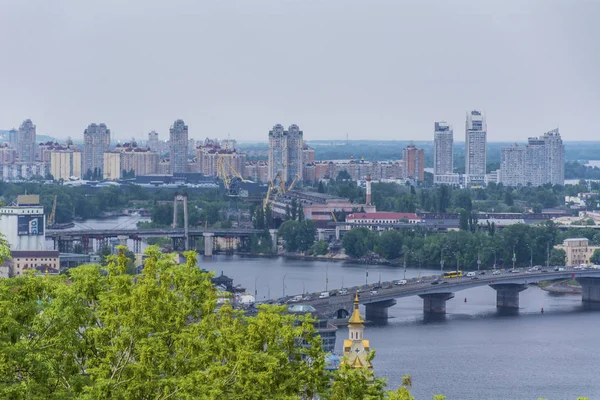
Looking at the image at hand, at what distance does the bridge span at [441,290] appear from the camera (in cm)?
2144

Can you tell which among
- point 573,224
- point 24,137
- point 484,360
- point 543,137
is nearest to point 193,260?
point 484,360

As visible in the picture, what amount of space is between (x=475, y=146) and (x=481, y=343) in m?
51.5

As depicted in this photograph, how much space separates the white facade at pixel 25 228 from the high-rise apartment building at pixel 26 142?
45932 millimetres

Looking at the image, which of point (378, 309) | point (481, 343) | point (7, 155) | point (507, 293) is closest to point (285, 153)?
point (7, 155)

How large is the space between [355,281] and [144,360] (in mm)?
19692

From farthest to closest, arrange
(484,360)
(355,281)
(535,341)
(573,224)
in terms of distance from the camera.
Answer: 1. (573,224)
2. (355,281)
3. (535,341)
4. (484,360)

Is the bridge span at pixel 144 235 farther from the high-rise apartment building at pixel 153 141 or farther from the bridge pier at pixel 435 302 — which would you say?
the high-rise apartment building at pixel 153 141

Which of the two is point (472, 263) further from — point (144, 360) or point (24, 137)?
point (24, 137)

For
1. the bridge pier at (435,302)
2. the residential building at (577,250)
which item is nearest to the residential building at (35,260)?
the bridge pier at (435,302)

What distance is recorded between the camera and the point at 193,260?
319 inches

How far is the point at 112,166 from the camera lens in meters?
67.9

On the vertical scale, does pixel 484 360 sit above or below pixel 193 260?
below

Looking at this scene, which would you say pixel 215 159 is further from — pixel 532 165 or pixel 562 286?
pixel 562 286

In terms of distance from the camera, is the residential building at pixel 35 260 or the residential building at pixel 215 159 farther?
the residential building at pixel 215 159
